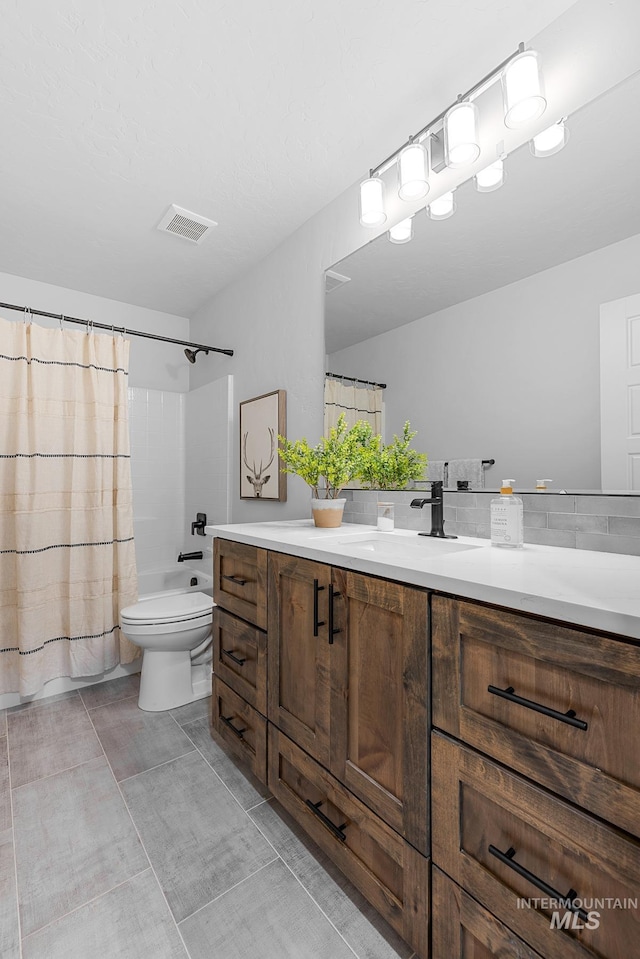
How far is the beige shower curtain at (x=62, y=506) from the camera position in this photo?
7.20 ft

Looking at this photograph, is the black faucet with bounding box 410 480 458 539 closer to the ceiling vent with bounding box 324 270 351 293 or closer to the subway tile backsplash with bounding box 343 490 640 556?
the subway tile backsplash with bounding box 343 490 640 556

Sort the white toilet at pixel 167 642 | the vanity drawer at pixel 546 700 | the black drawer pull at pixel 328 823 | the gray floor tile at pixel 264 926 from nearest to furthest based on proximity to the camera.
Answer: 1. the vanity drawer at pixel 546 700
2. the gray floor tile at pixel 264 926
3. the black drawer pull at pixel 328 823
4. the white toilet at pixel 167 642

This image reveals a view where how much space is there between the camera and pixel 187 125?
1563 mm

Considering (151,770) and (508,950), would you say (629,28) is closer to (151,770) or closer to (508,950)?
(508,950)

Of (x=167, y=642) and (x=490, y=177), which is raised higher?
(x=490, y=177)

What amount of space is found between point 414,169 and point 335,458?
1045 millimetres

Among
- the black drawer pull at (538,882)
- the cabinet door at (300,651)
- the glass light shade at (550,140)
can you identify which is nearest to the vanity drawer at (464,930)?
the black drawer pull at (538,882)

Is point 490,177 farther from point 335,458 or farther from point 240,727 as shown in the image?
point 240,727

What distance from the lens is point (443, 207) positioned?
1.50 m

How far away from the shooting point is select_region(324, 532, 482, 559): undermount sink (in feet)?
4.28

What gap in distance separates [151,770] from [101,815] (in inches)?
8.9

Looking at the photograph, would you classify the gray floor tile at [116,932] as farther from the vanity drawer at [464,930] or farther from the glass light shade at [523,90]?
the glass light shade at [523,90]

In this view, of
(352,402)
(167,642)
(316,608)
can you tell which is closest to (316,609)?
(316,608)

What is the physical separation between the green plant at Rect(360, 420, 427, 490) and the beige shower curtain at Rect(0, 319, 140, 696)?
146 centimetres
